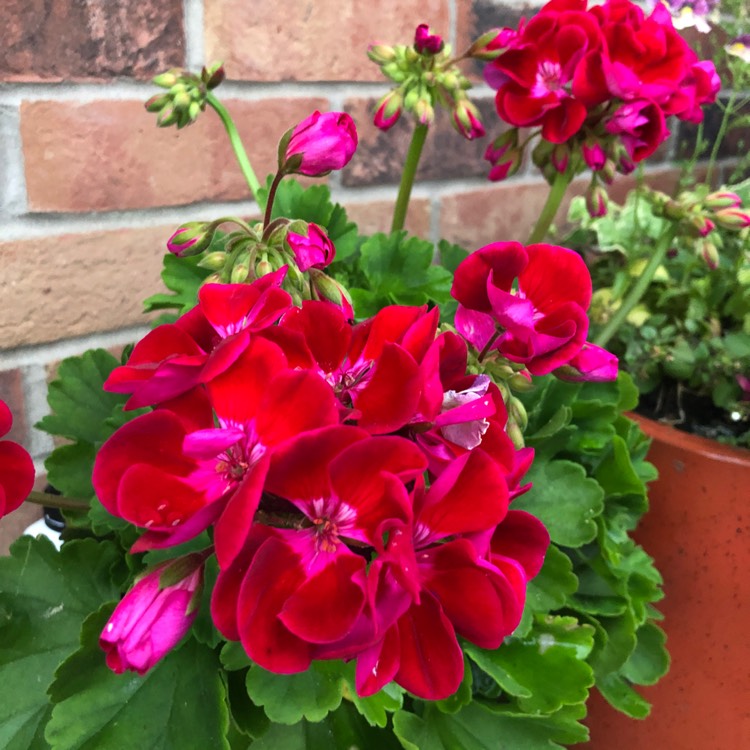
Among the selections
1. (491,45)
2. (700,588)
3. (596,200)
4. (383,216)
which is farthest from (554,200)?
(700,588)

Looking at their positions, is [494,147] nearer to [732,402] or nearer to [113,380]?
[732,402]

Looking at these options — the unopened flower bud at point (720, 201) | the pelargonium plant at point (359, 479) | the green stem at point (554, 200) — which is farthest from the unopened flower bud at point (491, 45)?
the unopened flower bud at point (720, 201)

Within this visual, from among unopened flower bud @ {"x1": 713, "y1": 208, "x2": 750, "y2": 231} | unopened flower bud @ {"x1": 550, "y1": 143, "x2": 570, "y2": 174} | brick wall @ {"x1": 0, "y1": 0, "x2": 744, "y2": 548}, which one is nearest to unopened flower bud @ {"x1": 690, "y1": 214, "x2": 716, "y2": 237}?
unopened flower bud @ {"x1": 713, "y1": 208, "x2": 750, "y2": 231}

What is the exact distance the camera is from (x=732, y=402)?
68 cm

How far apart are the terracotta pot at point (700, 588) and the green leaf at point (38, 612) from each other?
44cm

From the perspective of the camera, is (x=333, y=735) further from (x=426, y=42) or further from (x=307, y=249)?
(x=426, y=42)

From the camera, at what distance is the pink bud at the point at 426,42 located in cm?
52

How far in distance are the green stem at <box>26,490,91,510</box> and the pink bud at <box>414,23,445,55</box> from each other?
1.24ft

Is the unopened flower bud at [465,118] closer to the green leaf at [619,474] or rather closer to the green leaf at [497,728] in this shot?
the green leaf at [619,474]

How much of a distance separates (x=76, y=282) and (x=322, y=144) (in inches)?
13.1

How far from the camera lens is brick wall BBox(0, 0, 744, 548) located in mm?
577

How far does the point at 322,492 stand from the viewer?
282 mm

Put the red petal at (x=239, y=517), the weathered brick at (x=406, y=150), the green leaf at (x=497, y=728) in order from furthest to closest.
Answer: the weathered brick at (x=406, y=150), the green leaf at (x=497, y=728), the red petal at (x=239, y=517)

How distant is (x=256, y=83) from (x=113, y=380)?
472mm
